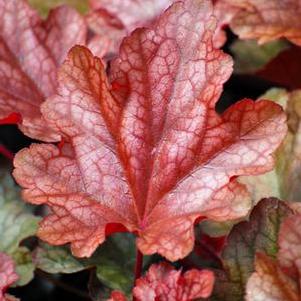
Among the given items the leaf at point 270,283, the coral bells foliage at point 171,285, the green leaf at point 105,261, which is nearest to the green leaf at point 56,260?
the green leaf at point 105,261

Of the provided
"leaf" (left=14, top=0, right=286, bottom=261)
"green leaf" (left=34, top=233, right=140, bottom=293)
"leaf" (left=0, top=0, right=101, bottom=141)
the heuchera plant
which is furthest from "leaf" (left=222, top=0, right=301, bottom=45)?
"green leaf" (left=34, top=233, right=140, bottom=293)

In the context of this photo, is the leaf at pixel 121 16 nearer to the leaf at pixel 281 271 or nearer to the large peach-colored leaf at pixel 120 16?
the large peach-colored leaf at pixel 120 16

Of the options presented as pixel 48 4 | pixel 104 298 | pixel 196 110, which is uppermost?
pixel 48 4

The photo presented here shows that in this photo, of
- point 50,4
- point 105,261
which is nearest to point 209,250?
point 105,261

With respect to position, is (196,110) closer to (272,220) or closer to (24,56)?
(272,220)

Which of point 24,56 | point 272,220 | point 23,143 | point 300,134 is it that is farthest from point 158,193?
point 23,143

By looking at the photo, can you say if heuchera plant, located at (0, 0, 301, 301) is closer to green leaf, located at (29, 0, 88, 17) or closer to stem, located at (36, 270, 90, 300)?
stem, located at (36, 270, 90, 300)
